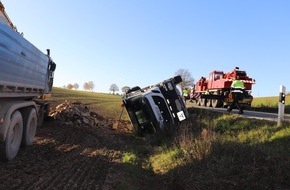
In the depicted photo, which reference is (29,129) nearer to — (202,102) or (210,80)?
(210,80)

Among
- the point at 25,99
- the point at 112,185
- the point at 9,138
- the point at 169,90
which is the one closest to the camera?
the point at 112,185

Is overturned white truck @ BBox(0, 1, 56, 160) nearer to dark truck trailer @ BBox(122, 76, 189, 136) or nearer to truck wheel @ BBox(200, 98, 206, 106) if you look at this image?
dark truck trailer @ BBox(122, 76, 189, 136)

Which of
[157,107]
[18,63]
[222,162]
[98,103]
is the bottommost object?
[222,162]

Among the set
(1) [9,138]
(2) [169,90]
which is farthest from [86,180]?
(2) [169,90]

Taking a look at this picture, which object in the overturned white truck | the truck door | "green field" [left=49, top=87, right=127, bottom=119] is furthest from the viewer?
"green field" [left=49, top=87, right=127, bottom=119]

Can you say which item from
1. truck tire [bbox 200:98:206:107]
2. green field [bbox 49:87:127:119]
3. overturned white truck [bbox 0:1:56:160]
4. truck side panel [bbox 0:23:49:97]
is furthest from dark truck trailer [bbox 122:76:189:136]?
truck tire [bbox 200:98:206:107]

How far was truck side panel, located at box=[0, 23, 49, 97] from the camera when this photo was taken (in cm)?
843

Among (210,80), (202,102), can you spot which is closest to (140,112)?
(210,80)

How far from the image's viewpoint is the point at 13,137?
403 inches

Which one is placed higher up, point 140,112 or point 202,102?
point 202,102

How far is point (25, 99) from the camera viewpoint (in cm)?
1158

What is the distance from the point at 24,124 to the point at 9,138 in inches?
76.1

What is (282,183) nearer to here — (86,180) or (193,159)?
(193,159)

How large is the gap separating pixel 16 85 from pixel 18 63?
486 millimetres
